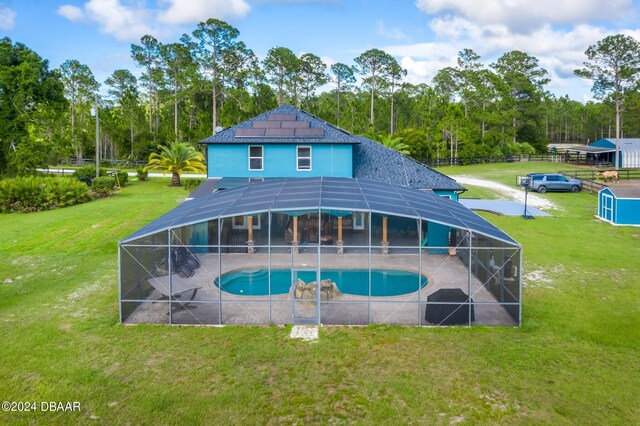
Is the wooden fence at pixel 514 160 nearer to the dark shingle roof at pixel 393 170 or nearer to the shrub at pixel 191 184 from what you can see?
the shrub at pixel 191 184

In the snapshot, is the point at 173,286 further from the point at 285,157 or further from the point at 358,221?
the point at 285,157

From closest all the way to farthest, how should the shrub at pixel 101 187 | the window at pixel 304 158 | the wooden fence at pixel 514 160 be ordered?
the window at pixel 304 158 < the shrub at pixel 101 187 < the wooden fence at pixel 514 160

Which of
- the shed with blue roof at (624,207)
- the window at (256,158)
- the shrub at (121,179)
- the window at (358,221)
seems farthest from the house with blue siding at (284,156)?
the shrub at (121,179)

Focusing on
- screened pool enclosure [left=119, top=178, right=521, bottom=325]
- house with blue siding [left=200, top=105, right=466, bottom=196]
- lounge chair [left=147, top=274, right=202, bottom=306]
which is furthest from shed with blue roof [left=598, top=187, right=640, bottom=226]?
lounge chair [left=147, top=274, right=202, bottom=306]

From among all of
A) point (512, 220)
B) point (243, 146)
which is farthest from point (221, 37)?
point (512, 220)

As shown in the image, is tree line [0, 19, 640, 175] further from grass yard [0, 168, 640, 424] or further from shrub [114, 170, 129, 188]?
grass yard [0, 168, 640, 424]

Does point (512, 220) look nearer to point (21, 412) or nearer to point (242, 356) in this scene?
point (242, 356)

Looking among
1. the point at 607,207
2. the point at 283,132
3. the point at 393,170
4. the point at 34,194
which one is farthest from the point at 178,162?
the point at 607,207
